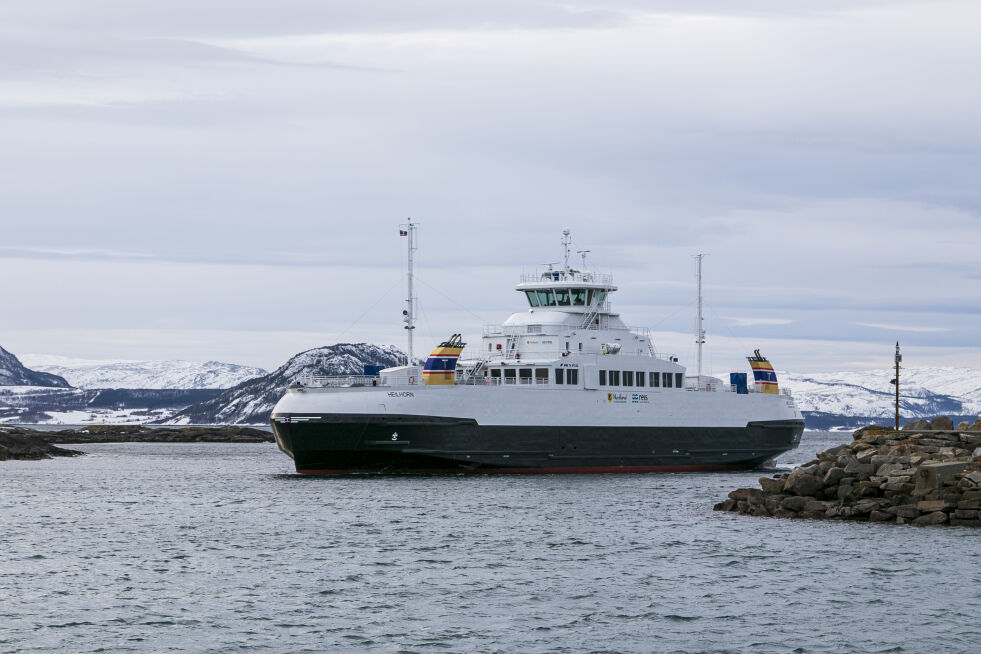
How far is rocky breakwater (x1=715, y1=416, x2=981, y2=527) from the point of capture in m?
39.0

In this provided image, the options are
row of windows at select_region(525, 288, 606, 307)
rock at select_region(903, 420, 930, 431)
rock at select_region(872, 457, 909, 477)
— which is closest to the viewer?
rock at select_region(872, 457, 909, 477)

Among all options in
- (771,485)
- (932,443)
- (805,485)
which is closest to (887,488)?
(805,485)

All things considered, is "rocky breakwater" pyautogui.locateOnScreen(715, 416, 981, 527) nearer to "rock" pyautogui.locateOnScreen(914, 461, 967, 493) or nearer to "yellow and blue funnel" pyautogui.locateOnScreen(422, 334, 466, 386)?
"rock" pyautogui.locateOnScreen(914, 461, 967, 493)

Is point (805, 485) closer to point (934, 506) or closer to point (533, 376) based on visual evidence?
point (934, 506)

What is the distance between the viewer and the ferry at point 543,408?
5578 cm

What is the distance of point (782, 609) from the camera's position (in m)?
26.6

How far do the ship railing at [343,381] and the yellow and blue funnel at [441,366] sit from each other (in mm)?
Answer: 2186

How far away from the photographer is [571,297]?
66438 mm

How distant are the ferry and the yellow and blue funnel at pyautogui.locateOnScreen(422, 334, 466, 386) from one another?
0.06m

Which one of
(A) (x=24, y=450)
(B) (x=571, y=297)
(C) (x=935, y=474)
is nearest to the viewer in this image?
(C) (x=935, y=474)

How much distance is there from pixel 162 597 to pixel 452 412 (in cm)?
2973

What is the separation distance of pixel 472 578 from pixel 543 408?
29.8 meters

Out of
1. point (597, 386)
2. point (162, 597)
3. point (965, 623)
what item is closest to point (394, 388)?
point (597, 386)

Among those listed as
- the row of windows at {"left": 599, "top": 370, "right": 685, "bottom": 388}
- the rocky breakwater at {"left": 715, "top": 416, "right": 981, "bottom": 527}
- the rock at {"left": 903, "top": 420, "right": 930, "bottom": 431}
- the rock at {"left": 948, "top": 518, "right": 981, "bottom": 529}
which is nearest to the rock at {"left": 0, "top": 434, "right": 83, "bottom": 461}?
the row of windows at {"left": 599, "top": 370, "right": 685, "bottom": 388}
